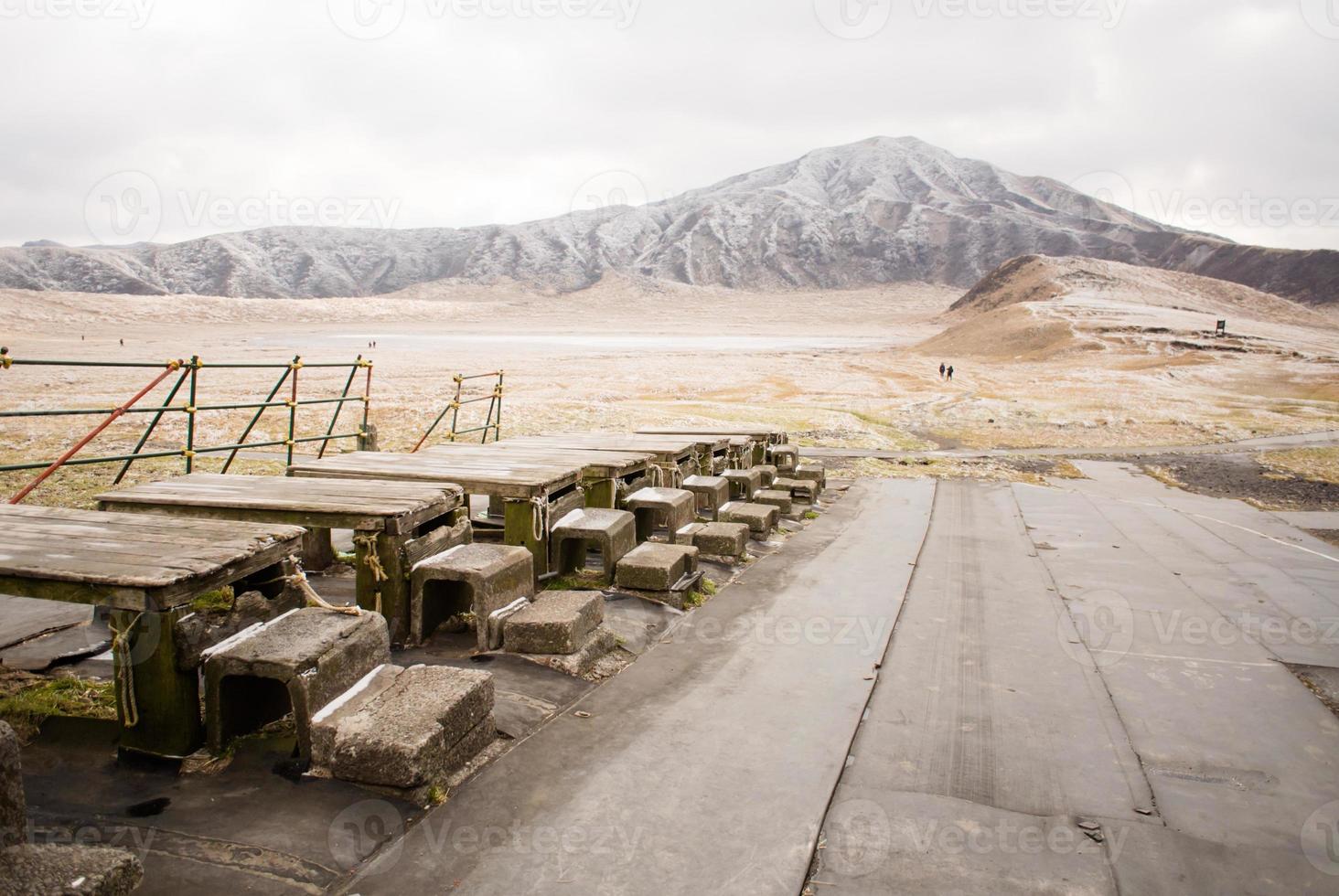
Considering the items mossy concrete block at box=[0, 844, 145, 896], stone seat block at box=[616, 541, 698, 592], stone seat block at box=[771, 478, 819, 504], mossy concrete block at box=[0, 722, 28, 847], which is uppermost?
mossy concrete block at box=[0, 722, 28, 847]

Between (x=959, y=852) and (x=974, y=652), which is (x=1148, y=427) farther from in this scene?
(x=959, y=852)

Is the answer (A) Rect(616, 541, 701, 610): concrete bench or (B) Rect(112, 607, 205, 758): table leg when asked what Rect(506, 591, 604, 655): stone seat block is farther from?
(B) Rect(112, 607, 205, 758): table leg

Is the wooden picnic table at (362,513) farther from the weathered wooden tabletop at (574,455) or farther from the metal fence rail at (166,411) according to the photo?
the weathered wooden tabletop at (574,455)

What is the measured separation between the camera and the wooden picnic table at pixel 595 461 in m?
6.51

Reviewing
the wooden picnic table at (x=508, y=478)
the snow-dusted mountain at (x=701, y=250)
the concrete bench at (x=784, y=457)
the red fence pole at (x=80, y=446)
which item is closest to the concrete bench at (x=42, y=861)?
the wooden picnic table at (x=508, y=478)

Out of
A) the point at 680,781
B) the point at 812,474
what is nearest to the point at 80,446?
the point at 680,781

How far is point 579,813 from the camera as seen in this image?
9.30ft

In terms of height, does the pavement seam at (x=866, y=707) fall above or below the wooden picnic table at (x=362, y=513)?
below

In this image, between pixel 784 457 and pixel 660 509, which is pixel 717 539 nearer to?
pixel 660 509

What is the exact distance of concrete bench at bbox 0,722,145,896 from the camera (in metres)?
2.08

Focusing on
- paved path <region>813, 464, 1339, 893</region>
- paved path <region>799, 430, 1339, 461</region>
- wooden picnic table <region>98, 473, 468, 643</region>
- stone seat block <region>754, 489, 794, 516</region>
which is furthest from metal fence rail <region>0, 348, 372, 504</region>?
paved path <region>799, 430, 1339, 461</region>

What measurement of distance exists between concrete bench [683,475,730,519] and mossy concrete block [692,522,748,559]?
1.04 metres

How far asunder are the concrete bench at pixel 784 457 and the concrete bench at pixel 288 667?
737 cm

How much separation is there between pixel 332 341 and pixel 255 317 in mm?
32637
